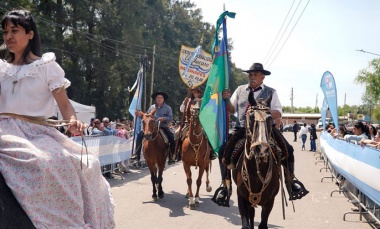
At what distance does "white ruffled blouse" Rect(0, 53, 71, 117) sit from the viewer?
10.3 ft

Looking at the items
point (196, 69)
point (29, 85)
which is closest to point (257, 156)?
point (29, 85)

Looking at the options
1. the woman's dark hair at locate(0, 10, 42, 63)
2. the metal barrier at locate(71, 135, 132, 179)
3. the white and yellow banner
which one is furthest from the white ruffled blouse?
the metal barrier at locate(71, 135, 132, 179)

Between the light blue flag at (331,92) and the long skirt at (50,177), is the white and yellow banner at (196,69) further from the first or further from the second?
the long skirt at (50,177)

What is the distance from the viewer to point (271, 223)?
8.82 m

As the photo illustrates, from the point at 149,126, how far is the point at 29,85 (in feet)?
26.7

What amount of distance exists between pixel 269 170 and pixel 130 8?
127 ft

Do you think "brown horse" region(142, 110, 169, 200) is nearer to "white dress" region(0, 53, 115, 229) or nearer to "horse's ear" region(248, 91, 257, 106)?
"horse's ear" region(248, 91, 257, 106)

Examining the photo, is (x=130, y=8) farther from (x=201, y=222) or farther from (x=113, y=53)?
(x=201, y=222)

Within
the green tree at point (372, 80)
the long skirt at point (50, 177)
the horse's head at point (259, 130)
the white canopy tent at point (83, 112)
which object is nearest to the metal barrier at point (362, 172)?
the horse's head at point (259, 130)

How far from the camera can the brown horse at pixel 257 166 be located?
5.95 m

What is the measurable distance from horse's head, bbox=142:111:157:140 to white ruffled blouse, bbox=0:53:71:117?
313 inches

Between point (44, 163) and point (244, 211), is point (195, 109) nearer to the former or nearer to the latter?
point (244, 211)

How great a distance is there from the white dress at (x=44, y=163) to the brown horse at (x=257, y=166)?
2914 mm

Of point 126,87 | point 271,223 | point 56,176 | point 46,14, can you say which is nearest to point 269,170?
point 271,223
